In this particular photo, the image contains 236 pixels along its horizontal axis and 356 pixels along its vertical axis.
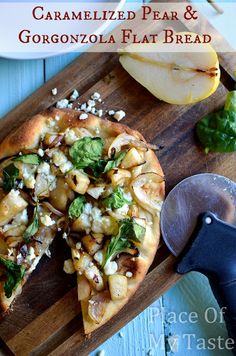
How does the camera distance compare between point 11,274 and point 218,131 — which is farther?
point 218,131

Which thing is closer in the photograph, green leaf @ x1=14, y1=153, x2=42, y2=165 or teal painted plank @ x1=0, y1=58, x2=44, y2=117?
green leaf @ x1=14, y1=153, x2=42, y2=165

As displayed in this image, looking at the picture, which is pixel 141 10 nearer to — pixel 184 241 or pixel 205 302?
pixel 184 241

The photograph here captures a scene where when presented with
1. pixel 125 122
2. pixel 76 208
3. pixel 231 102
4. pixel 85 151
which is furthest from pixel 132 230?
pixel 231 102

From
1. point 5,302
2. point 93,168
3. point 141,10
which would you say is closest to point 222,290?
point 93,168

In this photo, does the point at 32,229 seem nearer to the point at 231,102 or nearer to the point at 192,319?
the point at 192,319

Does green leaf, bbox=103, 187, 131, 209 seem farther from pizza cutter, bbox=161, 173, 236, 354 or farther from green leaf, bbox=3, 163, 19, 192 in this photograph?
green leaf, bbox=3, 163, 19, 192

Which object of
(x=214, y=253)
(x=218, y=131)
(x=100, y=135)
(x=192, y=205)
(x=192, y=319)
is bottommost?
(x=192, y=319)

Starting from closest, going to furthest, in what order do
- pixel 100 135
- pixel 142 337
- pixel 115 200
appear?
1. pixel 115 200
2. pixel 100 135
3. pixel 142 337

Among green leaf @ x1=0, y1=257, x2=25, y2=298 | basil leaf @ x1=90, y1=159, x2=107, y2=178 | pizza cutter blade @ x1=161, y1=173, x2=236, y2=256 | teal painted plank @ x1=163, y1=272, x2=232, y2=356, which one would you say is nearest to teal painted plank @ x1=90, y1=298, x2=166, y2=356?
teal painted plank @ x1=163, y1=272, x2=232, y2=356
